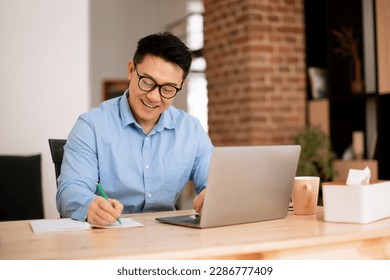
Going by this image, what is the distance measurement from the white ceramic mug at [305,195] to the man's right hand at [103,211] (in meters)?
0.59

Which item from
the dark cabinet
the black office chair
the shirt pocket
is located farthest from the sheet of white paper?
the dark cabinet

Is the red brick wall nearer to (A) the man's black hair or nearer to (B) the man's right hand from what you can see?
(A) the man's black hair

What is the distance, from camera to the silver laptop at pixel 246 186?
52.4 inches

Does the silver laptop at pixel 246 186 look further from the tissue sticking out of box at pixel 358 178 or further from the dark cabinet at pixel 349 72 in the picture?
the dark cabinet at pixel 349 72

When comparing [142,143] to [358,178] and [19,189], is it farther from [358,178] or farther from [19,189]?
[19,189]

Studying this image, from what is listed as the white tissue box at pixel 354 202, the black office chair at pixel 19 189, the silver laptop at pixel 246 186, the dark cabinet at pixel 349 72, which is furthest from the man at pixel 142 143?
the dark cabinet at pixel 349 72

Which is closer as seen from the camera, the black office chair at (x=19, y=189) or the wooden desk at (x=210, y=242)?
the wooden desk at (x=210, y=242)

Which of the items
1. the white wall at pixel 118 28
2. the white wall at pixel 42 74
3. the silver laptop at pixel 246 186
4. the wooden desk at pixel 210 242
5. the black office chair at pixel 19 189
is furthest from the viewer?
the white wall at pixel 118 28

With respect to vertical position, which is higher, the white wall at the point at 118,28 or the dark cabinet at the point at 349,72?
the white wall at the point at 118,28

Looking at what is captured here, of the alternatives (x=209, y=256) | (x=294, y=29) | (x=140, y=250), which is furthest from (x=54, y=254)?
(x=294, y=29)

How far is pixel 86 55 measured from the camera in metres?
2.90

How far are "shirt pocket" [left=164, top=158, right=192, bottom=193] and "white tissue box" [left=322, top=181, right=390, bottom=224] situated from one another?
27.4 inches

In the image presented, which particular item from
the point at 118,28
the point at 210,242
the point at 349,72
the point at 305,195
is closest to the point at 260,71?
the point at 349,72

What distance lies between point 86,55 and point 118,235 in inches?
72.6
